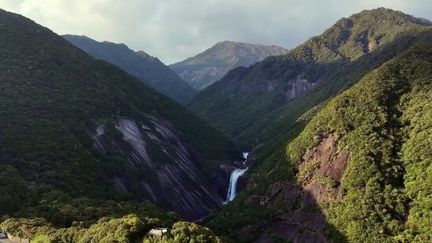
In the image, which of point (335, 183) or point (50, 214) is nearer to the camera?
point (50, 214)

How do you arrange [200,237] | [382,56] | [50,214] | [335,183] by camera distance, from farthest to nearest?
[382,56] → [335,183] → [50,214] → [200,237]

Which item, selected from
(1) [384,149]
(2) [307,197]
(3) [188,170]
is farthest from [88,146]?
(1) [384,149]

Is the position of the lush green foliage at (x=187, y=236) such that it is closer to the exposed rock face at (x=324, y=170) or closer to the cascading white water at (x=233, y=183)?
the exposed rock face at (x=324, y=170)

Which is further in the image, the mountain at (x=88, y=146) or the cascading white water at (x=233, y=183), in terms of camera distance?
the cascading white water at (x=233, y=183)

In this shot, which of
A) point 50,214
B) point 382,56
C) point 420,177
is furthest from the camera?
point 382,56

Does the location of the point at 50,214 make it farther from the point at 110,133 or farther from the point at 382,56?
the point at 382,56

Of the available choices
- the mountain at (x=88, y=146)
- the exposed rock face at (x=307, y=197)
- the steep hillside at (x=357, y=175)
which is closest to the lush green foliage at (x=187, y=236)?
the mountain at (x=88, y=146)

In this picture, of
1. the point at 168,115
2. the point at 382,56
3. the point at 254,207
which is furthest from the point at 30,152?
the point at 382,56
